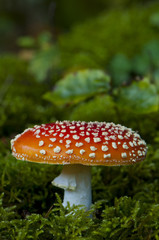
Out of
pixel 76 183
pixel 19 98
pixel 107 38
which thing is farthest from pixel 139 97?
A: pixel 107 38

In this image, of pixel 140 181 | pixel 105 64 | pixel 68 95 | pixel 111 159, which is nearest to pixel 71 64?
pixel 105 64

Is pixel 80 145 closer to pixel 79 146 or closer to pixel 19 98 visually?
pixel 79 146

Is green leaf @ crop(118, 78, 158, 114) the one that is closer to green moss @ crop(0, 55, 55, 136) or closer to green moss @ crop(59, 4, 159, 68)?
green moss @ crop(0, 55, 55, 136)

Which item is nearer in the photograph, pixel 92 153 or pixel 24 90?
pixel 92 153

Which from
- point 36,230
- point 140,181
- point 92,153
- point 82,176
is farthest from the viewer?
point 140,181

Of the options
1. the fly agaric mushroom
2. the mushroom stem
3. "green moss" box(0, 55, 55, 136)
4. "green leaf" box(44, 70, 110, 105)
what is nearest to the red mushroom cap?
the fly agaric mushroom

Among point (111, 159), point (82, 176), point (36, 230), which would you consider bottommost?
point (36, 230)

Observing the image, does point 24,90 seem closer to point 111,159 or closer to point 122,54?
point 122,54
